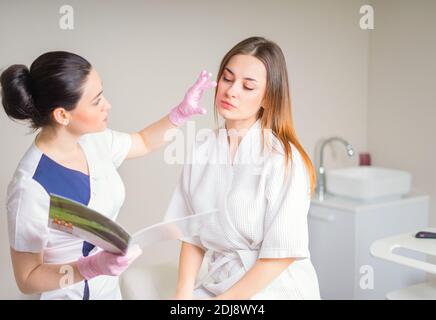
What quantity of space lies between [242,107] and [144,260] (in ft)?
1.48

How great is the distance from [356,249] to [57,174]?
41.4 inches

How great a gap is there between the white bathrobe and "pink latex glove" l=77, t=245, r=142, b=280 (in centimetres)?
22

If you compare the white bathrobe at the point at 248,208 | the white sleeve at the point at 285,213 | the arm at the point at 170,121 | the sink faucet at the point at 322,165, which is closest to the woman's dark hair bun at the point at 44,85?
the arm at the point at 170,121

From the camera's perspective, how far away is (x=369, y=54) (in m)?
1.79

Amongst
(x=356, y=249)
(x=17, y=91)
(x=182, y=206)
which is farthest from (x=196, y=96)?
(x=356, y=249)

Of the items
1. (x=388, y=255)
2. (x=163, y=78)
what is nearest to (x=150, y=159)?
(x=163, y=78)

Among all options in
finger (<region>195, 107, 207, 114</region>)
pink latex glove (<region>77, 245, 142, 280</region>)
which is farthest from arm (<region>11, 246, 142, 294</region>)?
finger (<region>195, 107, 207, 114</region>)

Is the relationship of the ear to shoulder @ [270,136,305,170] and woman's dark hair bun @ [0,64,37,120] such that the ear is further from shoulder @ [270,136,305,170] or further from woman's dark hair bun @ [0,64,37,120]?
shoulder @ [270,136,305,170]

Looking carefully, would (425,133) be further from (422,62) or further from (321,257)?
(321,257)

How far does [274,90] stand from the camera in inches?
47.5

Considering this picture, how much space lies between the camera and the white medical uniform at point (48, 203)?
1.09m

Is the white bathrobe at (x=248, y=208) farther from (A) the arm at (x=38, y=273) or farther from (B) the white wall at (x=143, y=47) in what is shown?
(A) the arm at (x=38, y=273)

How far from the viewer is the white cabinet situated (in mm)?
1755
